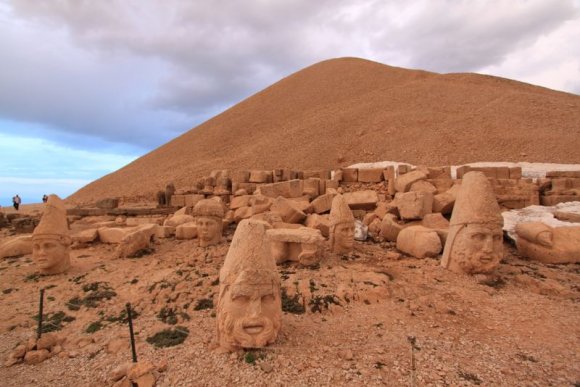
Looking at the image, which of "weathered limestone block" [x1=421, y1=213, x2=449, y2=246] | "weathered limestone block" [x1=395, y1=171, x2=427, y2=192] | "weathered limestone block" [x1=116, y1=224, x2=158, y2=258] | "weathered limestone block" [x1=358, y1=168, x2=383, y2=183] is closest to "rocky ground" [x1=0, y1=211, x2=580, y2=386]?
"weathered limestone block" [x1=116, y1=224, x2=158, y2=258]

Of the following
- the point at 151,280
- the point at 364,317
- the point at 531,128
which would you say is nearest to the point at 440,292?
the point at 364,317

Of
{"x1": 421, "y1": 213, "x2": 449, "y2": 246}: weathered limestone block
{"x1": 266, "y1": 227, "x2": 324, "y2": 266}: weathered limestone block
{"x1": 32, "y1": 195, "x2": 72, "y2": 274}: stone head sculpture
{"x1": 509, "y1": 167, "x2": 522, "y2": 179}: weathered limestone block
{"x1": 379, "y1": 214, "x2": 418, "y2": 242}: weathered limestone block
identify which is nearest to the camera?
{"x1": 266, "y1": 227, "x2": 324, "y2": 266}: weathered limestone block

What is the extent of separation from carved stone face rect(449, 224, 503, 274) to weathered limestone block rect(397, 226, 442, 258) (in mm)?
1040

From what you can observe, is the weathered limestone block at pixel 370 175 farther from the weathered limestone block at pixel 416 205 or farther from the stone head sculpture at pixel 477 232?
the stone head sculpture at pixel 477 232

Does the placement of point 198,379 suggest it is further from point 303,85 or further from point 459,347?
point 303,85

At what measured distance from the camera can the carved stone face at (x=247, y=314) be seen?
3.80m

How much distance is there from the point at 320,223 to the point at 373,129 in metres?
15.9

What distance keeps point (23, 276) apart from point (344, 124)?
20.8 m

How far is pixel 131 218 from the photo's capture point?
41.9 ft

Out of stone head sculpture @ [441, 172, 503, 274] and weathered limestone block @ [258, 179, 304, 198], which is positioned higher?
weathered limestone block @ [258, 179, 304, 198]

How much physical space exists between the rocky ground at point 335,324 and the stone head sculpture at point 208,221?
3.45 ft

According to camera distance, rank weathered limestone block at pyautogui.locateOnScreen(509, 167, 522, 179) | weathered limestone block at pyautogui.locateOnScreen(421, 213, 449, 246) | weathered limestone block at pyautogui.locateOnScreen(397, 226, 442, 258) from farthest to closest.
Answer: weathered limestone block at pyautogui.locateOnScreen(509, 167, 522, 179)
weathered limestone block at pyautogui.locateOnScreen(421, 213, 449, 246)
weathered limestone block at pyautogui.locateOnScreen(397, 226, 442, 258)

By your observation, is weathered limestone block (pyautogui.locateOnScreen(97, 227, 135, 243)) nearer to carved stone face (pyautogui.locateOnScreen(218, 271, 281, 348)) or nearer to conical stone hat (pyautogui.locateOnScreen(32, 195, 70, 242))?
conical stone hat (pyautogui.locateOnScreen(32, 195, 70, 242))

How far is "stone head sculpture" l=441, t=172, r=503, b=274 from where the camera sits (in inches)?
239
